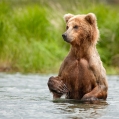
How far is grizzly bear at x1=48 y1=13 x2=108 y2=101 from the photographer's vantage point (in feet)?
30.6

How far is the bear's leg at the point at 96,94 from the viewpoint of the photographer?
9188 mm

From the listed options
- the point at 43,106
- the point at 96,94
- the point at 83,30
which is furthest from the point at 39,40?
the point at 43,106

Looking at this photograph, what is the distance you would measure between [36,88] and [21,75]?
2783 mm

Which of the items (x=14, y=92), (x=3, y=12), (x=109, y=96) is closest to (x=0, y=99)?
(x=14, y=92)

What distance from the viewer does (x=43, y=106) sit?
8.67 metres

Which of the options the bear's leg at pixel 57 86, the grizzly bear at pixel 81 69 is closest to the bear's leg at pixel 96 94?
the grizzly bear at pixel 81 69

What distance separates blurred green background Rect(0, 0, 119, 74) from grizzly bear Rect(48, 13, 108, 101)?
6270 millimetres

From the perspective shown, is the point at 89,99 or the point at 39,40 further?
the point at 39,40

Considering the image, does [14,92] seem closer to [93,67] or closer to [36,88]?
[36,88]

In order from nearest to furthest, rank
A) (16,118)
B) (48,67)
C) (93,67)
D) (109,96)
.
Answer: (16,118) < (93,67) < (109,96) < (48,67)

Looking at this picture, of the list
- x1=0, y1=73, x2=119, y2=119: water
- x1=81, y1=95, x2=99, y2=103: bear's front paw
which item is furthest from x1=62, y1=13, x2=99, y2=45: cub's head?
x1=0, y1=73, x2=119, y2=119: water

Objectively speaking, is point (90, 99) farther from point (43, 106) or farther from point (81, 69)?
point (43, 106)

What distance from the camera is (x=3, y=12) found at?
16750mm

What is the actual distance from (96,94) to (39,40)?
7.89 metres
